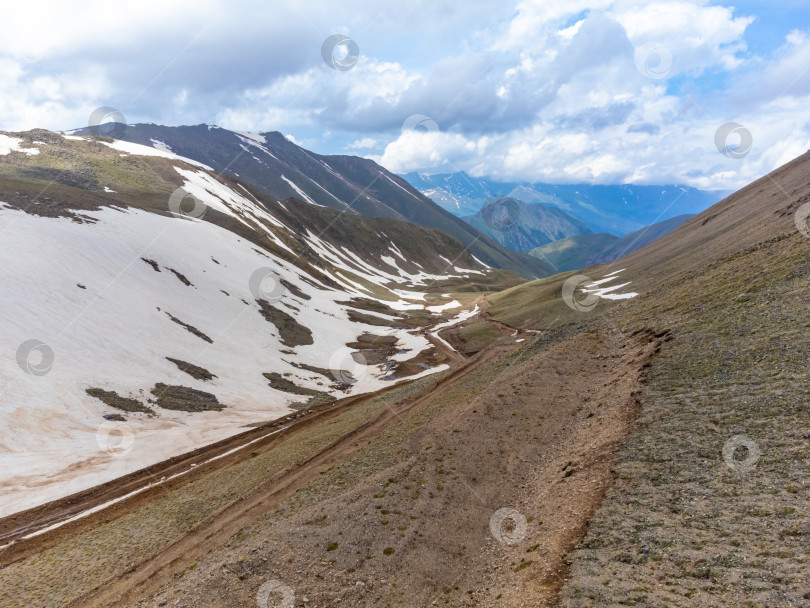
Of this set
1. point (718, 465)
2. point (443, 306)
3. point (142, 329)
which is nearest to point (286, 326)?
point (142, 329)

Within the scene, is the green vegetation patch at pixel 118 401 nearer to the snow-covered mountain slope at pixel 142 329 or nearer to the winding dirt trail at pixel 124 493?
the snow-covered mountain slope at pixel 142 329

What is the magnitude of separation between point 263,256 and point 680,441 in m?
102

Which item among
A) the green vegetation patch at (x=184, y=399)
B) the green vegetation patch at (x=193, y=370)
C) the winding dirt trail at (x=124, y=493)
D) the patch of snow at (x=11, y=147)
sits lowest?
the winding dirt trail at (x=124, y=493)

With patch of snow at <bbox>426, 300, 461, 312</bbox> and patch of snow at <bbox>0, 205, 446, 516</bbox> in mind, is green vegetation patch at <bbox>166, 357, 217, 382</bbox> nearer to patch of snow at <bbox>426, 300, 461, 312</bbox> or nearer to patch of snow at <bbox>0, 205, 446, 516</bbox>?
patch of snow at <bbox>0, 205, 446, 516</bbox>

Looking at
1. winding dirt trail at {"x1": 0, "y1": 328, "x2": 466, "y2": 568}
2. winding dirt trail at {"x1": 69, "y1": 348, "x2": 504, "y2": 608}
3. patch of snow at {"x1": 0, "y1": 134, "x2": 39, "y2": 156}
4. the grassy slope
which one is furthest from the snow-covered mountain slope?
the grassy slope

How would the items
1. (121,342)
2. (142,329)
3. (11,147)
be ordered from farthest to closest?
(11,147) < (142,329) < (121,342)

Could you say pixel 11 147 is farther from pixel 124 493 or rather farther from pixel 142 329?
pixel 124 493

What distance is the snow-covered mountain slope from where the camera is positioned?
3678 centimetres

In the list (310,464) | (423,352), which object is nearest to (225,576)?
(310,464)

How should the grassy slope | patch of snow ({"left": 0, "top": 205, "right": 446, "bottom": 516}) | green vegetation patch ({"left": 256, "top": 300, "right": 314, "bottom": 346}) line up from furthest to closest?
green vegetation patch ({"left": 256, "top": 300, "right": 314, "bottom": 346})
patch of snow ({"left": 0, "top": 205, "right": 446, "bottom": 516})
the grassy slope

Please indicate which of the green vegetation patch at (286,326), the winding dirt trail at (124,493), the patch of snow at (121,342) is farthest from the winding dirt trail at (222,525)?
the green vegetation patch at (286,326)

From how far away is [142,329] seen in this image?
53844mm

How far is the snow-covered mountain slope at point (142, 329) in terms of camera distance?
3678 centimetres

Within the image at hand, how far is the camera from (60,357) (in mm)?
42562
